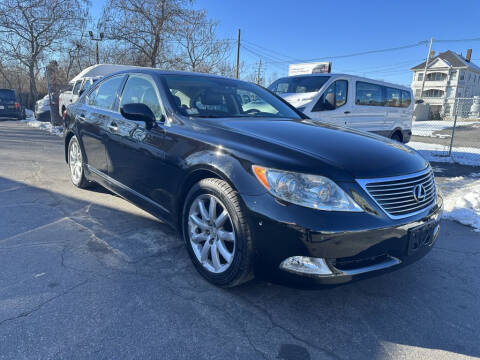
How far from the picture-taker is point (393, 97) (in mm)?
9562

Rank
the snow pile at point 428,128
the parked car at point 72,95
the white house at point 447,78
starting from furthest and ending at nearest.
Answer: the white house at point 447,78 → the snow pile at point 428,128 → the parked car at point 72,95

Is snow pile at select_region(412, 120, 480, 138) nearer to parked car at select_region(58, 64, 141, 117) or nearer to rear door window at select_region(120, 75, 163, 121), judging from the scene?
parked car at select_region(58, 64, 141, 117)

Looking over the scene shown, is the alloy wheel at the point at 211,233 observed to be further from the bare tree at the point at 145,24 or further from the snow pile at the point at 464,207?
the bare tree at the point at 145,24

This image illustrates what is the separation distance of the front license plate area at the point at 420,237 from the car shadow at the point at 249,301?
46cm

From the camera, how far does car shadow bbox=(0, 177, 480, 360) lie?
2.01m

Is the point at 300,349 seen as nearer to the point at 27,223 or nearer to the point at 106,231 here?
the point at 106,231

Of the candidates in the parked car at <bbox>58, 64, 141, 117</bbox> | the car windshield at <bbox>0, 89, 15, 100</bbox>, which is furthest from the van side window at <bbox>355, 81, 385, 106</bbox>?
the car windshield at <bbox>0, 89, 15, 100</bbox>

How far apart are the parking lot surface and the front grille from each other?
717 mm

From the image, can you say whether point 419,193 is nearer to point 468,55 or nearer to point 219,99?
point 219,99

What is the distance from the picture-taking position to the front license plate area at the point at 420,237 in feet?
7.18

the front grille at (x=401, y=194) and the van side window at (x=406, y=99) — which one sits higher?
the van side window at (x=406, y=99)

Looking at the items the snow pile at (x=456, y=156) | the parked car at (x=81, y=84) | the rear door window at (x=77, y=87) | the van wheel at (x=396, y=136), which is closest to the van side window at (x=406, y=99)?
the van wheel at (x=396, y=136)

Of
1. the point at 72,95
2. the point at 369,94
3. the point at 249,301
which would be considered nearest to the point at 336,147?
the point at 249,301

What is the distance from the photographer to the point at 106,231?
3428mm
